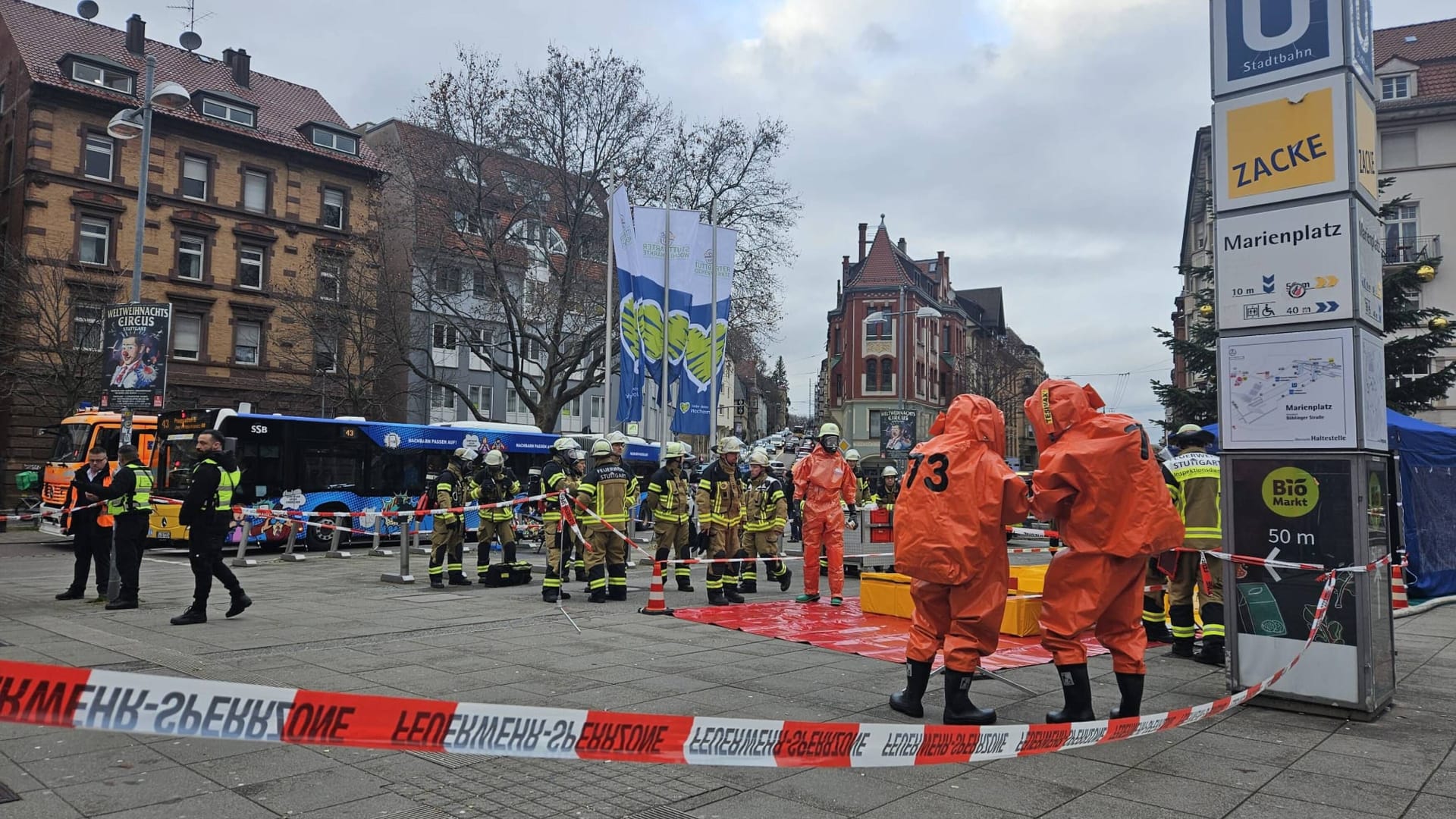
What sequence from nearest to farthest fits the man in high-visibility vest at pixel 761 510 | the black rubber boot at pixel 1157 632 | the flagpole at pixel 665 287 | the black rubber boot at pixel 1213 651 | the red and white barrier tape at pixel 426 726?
the red and white barrier tape at pixel 426 726
the black rubber boot at pixel 1213 651
the black rubber boot at pixel 1157 632
the man in high-visibility vest at pixel 761 510
the flagpole at pixel 665 287

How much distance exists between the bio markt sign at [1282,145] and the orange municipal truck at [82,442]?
2097 centimetres

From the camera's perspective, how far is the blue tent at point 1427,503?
13055 millimetres

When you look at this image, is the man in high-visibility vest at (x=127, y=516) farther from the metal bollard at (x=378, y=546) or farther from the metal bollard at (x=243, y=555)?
the metal bollard at (x=378, y=546)

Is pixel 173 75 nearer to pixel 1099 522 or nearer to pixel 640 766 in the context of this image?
pixel 640 766

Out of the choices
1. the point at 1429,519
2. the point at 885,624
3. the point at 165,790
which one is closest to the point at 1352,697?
the point at 885,624

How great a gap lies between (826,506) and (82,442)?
18.4m

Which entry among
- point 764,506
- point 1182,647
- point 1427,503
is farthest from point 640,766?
point 1427,503

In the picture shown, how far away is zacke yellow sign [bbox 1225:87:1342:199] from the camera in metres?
6.20

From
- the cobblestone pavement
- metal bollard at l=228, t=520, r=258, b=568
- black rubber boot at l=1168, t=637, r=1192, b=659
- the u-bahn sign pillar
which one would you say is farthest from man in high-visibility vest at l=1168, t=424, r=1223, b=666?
metal bollard at l=228, t=520, r=258, b=568

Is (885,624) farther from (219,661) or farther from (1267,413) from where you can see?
(219,661)

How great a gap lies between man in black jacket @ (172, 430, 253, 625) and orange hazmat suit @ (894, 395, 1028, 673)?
6976 mm

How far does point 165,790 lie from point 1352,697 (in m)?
6.53

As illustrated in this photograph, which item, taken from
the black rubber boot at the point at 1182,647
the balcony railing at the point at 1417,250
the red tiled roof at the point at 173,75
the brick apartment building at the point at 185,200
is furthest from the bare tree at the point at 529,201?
the balcony railing at the point at 1417,250

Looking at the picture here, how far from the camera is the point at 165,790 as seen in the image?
4238 mm
